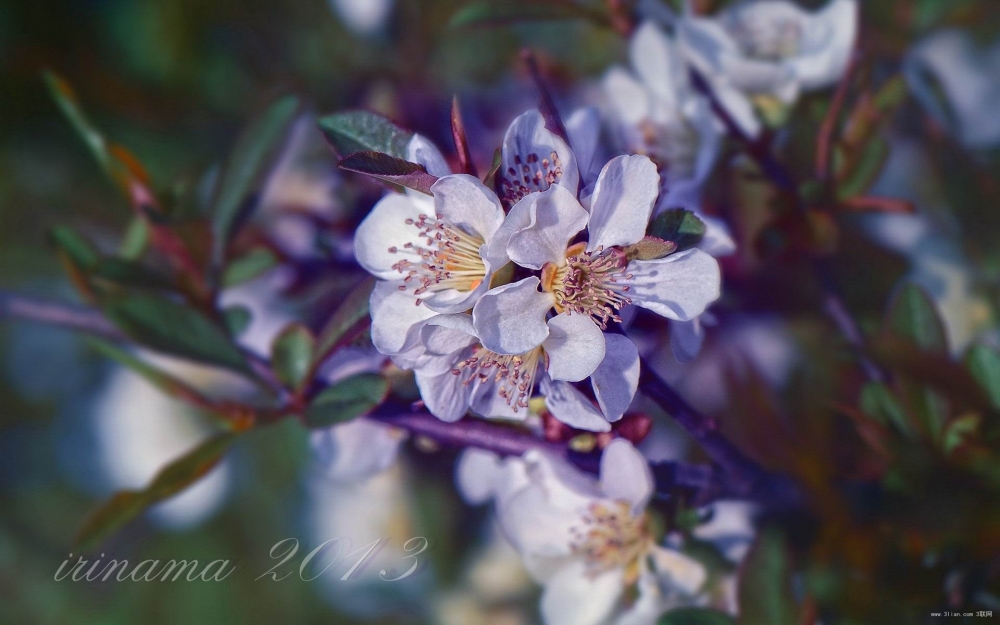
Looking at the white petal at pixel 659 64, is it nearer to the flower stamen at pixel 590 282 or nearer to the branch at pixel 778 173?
the branch at pixel 778 173

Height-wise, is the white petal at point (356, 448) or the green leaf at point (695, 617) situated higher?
the white petal at point (356, 448)

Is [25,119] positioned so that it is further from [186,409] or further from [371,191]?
[371,191]

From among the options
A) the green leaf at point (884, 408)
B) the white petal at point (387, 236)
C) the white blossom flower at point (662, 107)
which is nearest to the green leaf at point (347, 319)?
the white petal at point (387, 236)

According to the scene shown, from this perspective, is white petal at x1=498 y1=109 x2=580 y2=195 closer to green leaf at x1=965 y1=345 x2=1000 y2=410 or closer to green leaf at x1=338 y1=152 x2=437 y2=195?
green leaf at x1=338 y1=152 x2=437 y2=195

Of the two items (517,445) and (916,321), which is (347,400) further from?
(916,321)

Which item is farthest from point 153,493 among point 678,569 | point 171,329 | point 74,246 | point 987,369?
point 987,369

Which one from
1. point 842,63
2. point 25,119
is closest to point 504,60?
point 842,63
